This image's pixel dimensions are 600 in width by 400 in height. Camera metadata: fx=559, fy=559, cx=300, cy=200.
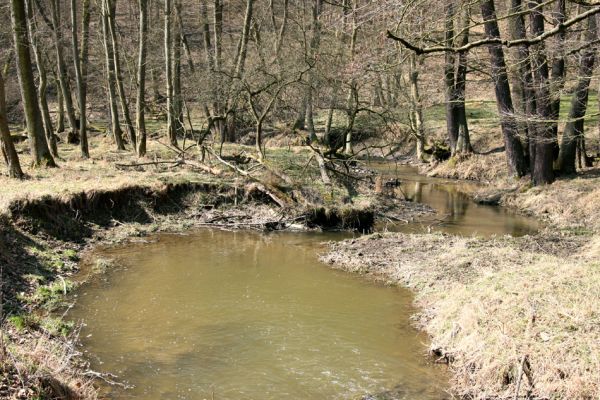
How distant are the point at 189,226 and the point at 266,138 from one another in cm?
1602

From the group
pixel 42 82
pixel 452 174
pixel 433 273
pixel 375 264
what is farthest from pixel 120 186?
pixel 452 174

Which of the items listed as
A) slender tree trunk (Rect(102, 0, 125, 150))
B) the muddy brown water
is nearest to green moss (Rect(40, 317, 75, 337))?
the muddy brown water

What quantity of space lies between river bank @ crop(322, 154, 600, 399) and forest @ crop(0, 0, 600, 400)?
0.03 metres

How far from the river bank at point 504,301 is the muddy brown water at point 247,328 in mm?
415

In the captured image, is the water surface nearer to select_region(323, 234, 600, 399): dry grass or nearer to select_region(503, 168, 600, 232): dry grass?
select_region(323, 234, 600, 399): dry grass

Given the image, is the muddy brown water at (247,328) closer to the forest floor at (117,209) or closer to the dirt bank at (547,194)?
the forest floor at (117,209)

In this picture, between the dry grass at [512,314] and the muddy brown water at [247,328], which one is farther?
the muddy brown water at [247,328]

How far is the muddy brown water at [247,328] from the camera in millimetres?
6242

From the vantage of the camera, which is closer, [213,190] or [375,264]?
[375,264]

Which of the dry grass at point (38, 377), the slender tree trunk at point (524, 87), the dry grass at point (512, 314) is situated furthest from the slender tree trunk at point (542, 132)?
the dry grass at point (38, 377)

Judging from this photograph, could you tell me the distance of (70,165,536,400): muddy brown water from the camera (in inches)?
246

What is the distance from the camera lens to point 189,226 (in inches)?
547

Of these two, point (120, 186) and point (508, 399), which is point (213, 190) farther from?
point (508, 399)

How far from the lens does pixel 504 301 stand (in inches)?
275
